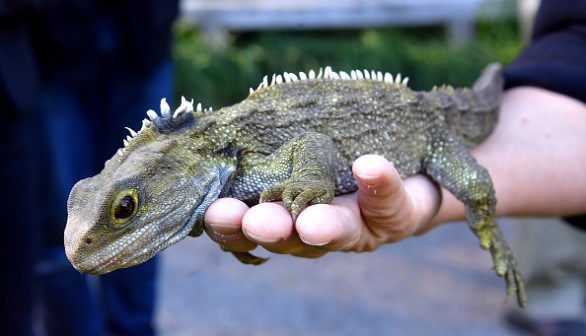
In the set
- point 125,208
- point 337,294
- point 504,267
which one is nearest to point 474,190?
point 504,267

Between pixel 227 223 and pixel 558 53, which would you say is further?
pixel 558 53

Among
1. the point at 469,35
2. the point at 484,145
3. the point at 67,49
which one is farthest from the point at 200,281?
the point at 469,35

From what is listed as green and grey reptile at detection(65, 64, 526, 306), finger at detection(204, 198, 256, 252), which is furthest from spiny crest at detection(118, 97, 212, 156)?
finger at detection(204, 198, 256, 252)

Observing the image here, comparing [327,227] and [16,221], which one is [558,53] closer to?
[327,227]

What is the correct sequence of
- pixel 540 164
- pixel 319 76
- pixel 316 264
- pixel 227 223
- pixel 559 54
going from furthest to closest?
1. pixel 316 264
2. pixel 559 54
3. pixel 540 164
4. pixel 319 76
5. pixel 227 223

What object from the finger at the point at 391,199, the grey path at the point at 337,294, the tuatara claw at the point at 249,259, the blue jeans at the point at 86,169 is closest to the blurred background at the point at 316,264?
the grey path at the point at 337,294

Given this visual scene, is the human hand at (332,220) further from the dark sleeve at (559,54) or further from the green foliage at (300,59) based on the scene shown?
the green foliage at (300,59)
